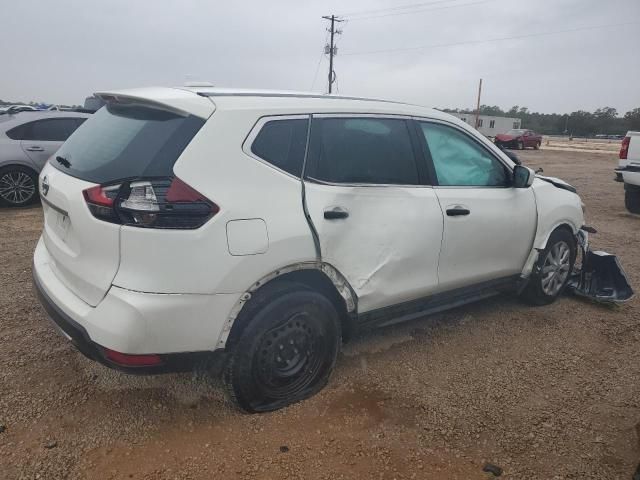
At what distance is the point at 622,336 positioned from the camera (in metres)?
3.88

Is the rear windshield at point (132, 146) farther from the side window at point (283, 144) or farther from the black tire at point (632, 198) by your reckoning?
the black tire at point (632, 198)

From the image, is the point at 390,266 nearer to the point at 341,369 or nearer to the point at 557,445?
the point at 341,369

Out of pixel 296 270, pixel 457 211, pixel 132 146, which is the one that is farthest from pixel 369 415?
pixel 132 146

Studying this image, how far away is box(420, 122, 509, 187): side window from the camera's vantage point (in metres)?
3.35

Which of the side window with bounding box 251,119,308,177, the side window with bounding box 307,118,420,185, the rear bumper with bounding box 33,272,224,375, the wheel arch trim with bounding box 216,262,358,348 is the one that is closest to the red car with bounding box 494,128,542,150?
the side window with bounding box 307,118,420,185

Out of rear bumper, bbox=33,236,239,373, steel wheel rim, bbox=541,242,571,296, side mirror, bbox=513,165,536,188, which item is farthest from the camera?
steel wheel rim, bbox=541,242,571,296

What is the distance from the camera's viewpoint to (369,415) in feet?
9.03

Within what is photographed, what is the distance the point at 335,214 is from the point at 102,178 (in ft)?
3.92

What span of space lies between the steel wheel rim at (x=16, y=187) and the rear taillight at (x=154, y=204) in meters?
6.75

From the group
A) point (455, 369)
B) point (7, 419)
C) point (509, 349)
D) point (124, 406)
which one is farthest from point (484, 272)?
point (7, 419)

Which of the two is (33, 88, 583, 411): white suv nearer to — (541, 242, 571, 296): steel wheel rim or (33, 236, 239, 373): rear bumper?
(33, 236, 239, 373): rear bumper

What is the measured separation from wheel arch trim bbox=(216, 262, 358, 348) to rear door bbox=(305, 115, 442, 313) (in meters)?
0.04

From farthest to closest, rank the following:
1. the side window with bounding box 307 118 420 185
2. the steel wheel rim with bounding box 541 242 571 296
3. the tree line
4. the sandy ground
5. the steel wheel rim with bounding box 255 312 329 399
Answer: the tree line → the sandy ground → the steel wheel rim with bounding box 541 242 571 296 → the side window with bounding box 307 118 420 185 → the steel wheel rim with bounding box 255 312 329 399

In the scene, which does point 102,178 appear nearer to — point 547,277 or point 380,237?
point 380,237
